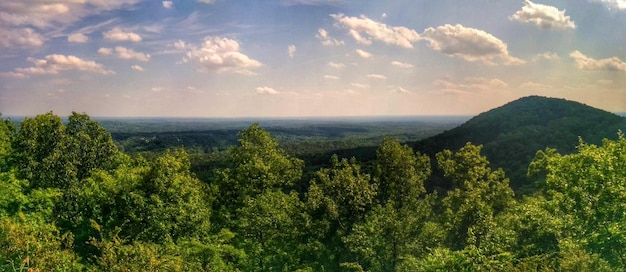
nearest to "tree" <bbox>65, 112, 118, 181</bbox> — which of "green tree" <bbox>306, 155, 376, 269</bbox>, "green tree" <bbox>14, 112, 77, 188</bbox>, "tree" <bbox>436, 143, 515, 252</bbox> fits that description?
"green tree" <bbox>14, 112, 77, 188</bbox>

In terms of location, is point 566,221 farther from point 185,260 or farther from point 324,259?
point 185,260

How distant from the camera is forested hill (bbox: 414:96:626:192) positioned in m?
105

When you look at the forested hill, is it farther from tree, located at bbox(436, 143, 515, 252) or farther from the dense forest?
the dense forest

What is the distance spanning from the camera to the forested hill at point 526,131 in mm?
104750

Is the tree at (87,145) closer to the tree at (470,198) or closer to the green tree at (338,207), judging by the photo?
the green tree at (338,207)

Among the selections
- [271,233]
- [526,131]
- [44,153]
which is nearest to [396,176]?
[271,233]

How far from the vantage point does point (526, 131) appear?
4951 inches

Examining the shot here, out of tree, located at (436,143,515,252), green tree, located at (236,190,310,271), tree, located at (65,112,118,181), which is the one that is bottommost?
green tree, located at (236,190,310,271)

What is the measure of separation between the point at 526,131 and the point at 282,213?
372 feet

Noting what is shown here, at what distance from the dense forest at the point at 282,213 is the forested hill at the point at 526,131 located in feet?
179

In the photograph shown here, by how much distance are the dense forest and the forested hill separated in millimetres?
54535

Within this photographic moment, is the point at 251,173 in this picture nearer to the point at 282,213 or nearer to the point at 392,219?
the point at 282,213

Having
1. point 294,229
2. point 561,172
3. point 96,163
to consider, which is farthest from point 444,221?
point 96,163

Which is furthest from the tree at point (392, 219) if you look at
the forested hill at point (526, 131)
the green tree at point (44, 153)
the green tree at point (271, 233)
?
the forested hill at point (526, 131)
